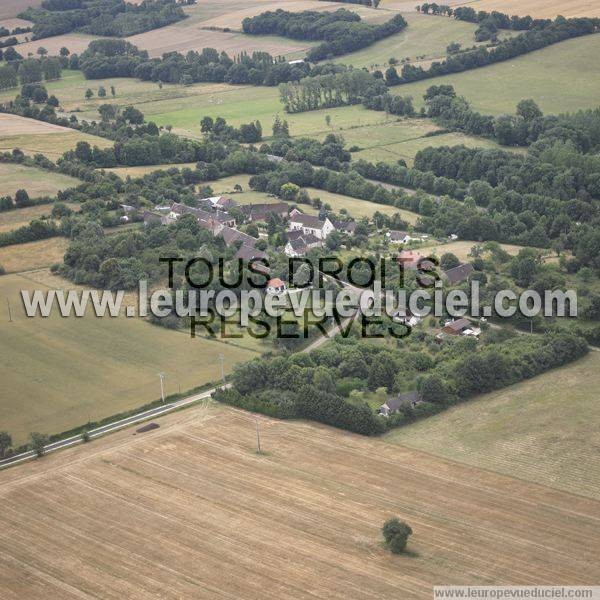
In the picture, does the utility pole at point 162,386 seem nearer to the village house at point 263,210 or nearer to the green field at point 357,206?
the village house at point 263,210

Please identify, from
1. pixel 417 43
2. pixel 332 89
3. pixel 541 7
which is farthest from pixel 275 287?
pixel 541 7

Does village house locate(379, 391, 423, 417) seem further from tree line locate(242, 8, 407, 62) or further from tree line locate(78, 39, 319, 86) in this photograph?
tree line locate(242, 8, 407, 62)

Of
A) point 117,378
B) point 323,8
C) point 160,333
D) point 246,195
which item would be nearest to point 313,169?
point 246,195

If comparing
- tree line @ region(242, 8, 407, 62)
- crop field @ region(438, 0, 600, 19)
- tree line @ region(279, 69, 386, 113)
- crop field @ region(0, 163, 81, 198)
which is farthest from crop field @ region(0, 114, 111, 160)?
crop field @ region(438, 0, 600, 19)

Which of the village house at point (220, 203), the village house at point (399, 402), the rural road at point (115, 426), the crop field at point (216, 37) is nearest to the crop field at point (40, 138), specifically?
the village house at point (220, 203)

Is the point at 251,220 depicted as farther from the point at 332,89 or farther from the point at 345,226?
the point at 332,89

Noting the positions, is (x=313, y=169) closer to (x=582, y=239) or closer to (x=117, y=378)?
(x=582, y=239)
